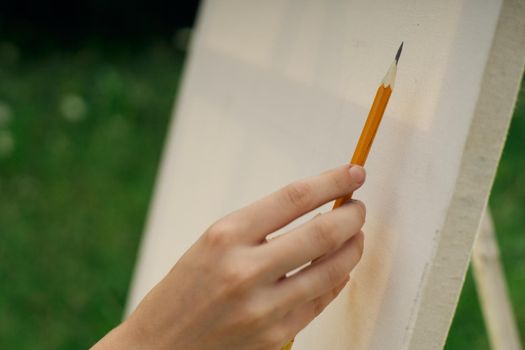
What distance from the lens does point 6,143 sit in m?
2.24

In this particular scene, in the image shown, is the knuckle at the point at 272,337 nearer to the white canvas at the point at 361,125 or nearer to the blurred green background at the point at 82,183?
the white canvas at the point at 361,125

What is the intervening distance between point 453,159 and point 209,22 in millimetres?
761

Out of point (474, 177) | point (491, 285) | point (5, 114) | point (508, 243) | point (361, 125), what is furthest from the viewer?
point (5, 114)

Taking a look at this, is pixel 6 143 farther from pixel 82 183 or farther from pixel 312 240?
pixel 312 240

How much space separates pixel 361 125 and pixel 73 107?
6.64ft

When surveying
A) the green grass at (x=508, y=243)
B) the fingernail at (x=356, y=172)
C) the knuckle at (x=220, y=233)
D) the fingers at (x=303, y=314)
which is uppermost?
the fingernail at (x=356, y=172)

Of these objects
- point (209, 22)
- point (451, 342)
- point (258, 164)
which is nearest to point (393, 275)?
point (258, 164)

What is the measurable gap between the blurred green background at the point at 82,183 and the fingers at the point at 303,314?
1040 mm

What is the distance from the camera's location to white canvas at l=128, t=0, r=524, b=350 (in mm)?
425

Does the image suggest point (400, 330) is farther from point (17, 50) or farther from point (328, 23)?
point (17, 50)

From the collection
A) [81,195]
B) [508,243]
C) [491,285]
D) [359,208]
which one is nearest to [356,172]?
[359,208]

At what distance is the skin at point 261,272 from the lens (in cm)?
42

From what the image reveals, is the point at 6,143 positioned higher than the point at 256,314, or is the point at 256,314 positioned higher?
the point at 256,314

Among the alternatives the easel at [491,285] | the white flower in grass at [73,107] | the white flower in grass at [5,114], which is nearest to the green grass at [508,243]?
the easel at [491,285]
